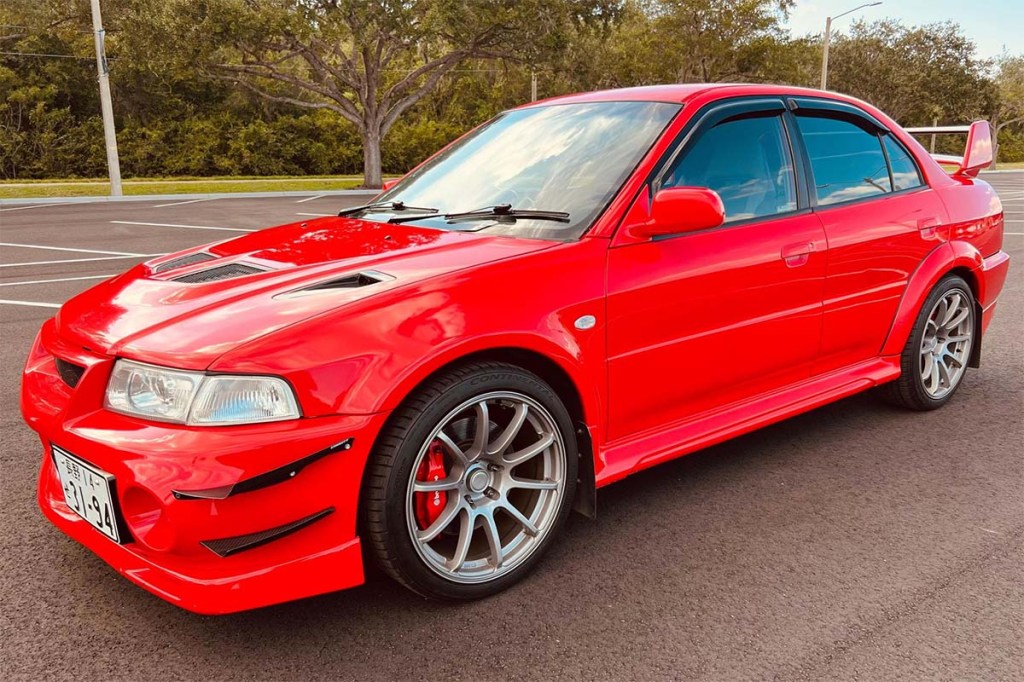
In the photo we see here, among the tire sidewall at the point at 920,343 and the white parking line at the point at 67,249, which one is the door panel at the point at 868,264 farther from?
the white parking line at the point at 67,249

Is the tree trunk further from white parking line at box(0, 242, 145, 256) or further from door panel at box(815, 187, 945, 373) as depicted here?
door panel at box(815, 187, 945, 373)

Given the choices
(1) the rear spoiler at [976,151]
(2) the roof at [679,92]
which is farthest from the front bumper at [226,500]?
(1) the rear spoiler at [976,151]

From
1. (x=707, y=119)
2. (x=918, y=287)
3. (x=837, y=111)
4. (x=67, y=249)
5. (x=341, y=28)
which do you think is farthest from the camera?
(x=341, y=28)

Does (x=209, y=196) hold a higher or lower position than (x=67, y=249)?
higher

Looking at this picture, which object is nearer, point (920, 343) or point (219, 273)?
point (219, 273)

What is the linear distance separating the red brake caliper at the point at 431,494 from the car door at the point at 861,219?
6.49 feet

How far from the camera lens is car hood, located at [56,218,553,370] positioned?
2354 millimetres

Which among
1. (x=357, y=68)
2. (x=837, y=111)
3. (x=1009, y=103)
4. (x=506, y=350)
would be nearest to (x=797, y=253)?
(x=837, y=111)

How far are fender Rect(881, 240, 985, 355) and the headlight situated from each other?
122 inches

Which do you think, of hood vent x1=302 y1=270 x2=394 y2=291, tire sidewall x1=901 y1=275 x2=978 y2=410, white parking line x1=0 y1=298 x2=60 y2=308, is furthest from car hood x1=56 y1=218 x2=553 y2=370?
white parking line x1=0 y1=298 x2=60 y2=308

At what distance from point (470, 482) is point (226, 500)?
0.78 meters

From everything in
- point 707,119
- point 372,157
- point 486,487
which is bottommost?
point 486,487

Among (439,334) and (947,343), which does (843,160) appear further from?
(439,334)

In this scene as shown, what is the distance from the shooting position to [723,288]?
3.19m
